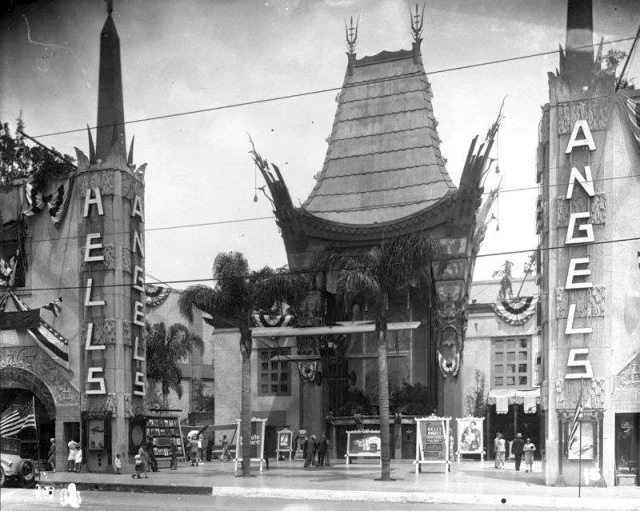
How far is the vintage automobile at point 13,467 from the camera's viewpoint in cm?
2697

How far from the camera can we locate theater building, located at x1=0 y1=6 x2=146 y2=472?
35.4 metres

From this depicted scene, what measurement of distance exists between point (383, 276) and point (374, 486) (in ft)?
24.6

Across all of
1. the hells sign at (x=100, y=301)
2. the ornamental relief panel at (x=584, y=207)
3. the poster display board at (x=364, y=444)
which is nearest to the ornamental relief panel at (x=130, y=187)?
the hells sign at (x=100, y=301)

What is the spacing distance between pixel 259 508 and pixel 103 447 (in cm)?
1587

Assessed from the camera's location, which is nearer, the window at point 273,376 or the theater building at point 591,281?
the theater building at point 591,281

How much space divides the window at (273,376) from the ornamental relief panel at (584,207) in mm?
22635

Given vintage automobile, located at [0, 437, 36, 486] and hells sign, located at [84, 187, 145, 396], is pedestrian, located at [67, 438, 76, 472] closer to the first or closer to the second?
hells sign, located at [84, 187, 145, 396]

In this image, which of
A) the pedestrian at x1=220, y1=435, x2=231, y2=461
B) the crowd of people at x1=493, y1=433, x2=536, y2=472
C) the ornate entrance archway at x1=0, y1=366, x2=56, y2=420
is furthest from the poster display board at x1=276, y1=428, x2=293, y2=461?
the ornate entrance archway at x1=0, y1=366, x2=56, y2=420

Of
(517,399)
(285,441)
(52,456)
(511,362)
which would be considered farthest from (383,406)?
(511,362)

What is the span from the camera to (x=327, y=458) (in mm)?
36281

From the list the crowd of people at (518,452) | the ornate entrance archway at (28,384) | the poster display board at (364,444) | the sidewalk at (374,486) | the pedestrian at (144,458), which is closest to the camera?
the sidewalk at (374,486)

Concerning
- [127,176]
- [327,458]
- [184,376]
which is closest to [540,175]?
[327,458]

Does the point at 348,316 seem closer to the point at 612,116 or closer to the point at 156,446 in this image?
the point at 156,446

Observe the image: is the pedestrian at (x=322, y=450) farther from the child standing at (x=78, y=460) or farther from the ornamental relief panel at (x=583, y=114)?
the ornamental relief panel at (x=583, y=114)
